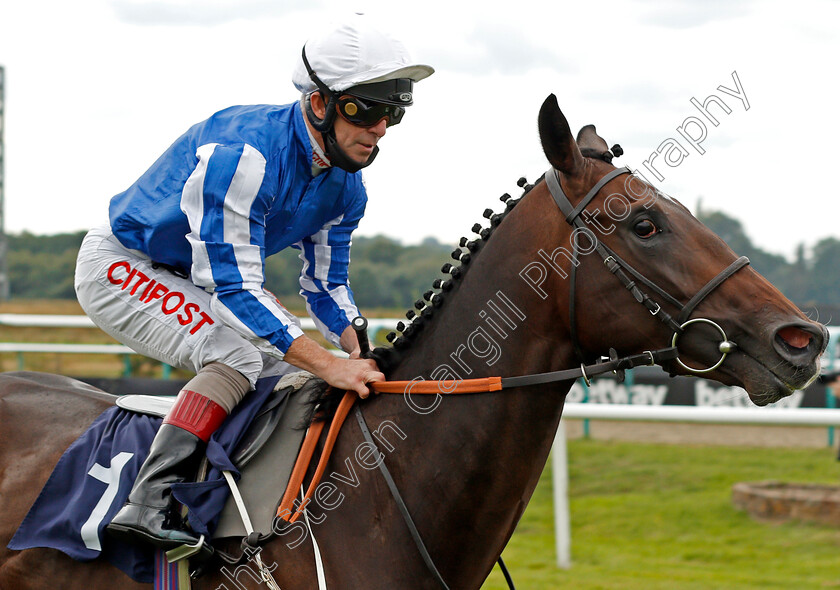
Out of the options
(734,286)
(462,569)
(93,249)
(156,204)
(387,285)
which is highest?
(734,286)

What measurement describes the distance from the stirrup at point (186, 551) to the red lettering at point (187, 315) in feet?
2.31

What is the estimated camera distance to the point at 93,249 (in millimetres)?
2904

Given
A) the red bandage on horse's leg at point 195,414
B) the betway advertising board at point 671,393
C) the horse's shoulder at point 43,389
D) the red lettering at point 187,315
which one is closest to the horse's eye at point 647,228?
the red bandage on horse's leg at point 195,414

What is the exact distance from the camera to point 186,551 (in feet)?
7.86

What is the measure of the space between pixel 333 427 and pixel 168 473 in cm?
48

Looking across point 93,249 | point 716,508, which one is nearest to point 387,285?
point 716,508

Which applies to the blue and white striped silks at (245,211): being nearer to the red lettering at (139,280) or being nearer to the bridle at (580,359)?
the red lettering at (139,280)

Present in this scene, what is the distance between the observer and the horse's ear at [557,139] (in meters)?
2.34

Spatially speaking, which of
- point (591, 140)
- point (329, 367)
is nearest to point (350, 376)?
point (329, 367)

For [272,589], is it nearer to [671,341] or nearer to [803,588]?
[671,341]

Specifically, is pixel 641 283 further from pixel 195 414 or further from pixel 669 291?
pixel 195 414

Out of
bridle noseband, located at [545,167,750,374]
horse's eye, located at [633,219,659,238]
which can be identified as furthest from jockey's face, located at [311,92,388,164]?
horse's eye, located at [633,219,659,238]

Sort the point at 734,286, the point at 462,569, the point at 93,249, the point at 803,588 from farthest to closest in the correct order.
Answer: the point at 803,588 < the point at 93,249 < the point at 462,569 < the point at 734,286

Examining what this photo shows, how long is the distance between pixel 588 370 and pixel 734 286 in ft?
1.42
